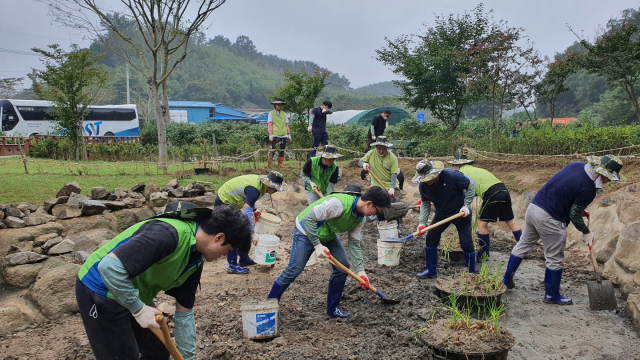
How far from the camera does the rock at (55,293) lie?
205 inches

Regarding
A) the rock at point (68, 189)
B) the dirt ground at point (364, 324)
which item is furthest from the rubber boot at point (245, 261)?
the rock at point (68, 189)

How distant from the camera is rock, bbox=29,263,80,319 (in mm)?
5199

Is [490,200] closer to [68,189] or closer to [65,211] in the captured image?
[65,211]

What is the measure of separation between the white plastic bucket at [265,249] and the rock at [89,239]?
2243 millimetres

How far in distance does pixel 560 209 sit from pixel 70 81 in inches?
647

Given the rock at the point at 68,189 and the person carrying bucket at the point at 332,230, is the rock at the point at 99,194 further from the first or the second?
the person carrying bucket at the point at 332,230

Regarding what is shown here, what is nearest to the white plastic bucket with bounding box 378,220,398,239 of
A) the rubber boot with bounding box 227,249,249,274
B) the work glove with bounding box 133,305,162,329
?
the rubber boot with bounding box 227,249,249,274

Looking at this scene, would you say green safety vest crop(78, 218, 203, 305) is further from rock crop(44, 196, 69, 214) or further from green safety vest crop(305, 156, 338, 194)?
rock crop(44, 196, 69, 214)

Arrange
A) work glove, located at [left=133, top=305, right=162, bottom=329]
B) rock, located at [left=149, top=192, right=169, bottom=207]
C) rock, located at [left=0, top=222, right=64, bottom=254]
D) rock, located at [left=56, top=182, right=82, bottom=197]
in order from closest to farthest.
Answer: work glove, located at [left=133, top=305, right=162, bottom=329], rock, located at [left=0, top=222, right=64, bottom=254], rock, located at [left=56, top=182, right=82, bottom=197], rock, located at [left=149, top=192, right=169, bottom=207]

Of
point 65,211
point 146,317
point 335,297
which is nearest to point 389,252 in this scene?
point 335,297

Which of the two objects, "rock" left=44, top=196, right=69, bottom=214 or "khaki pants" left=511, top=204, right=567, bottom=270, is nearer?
"khaki pants" left=511, top=204, right=567, bottom=270

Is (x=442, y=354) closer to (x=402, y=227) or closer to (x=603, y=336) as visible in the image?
(x=603, y=336)

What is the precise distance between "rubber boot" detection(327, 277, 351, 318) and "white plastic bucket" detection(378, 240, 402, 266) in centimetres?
177

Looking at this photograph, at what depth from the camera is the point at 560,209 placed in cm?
514
